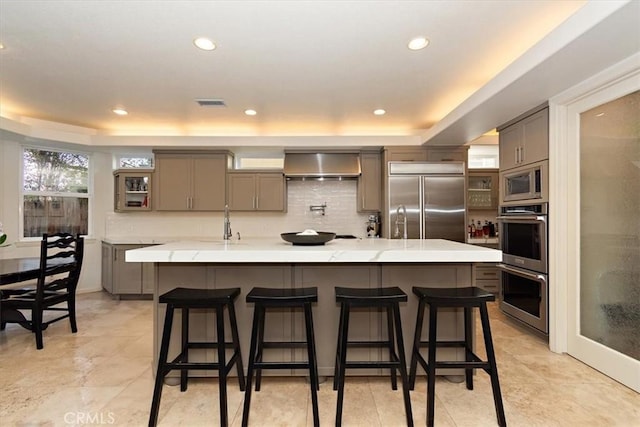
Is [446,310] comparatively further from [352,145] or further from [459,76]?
[352,145]

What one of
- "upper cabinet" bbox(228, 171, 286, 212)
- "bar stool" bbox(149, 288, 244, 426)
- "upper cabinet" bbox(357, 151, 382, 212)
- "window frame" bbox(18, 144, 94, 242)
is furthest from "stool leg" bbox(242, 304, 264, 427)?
"window frame" bbox(18, 144, 94, 242)

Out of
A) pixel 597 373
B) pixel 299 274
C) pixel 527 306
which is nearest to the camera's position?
pixel 299 274

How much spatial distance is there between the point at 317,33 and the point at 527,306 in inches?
129

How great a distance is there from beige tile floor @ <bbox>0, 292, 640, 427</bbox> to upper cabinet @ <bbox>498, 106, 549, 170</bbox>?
1.88 m

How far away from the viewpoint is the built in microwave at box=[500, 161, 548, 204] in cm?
299

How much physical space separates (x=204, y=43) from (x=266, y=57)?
19.8 inches

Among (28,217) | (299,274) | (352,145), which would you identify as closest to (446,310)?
(299,274)

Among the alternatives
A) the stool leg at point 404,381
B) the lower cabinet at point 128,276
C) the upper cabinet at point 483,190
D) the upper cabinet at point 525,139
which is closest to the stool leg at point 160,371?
the stool leg at point 404,381

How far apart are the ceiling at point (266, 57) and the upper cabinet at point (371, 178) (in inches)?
30.6

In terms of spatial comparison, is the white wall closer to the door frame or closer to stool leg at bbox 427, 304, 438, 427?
the door frame

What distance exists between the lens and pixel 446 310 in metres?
2.29

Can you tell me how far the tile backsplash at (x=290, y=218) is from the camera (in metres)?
5.18

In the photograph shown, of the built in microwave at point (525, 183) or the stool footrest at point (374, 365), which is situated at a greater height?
the built in microwave at point (525, 183)

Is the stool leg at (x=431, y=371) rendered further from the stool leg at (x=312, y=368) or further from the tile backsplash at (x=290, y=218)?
the tile backsplash at (x=290, y=218)
